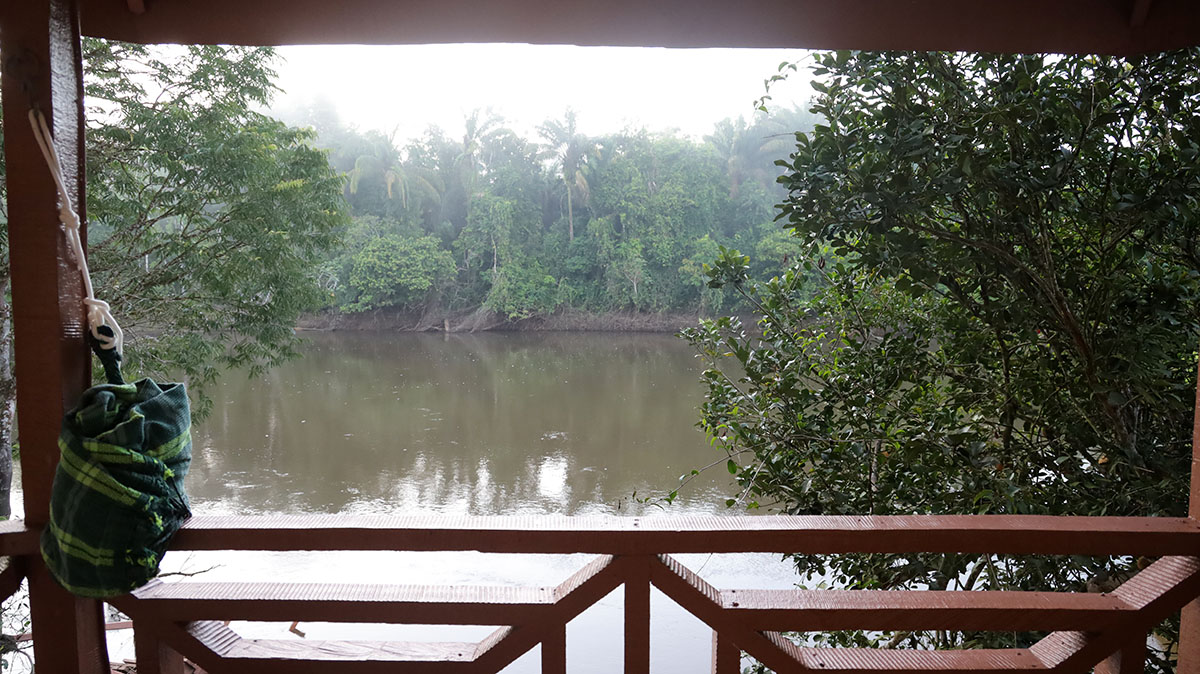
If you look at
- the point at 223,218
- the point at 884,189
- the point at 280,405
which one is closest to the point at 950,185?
the point at 884,189

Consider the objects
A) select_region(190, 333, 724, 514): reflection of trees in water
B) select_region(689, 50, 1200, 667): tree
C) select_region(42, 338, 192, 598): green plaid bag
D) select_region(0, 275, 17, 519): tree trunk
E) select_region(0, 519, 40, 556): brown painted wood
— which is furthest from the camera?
select_region(190, 333, 724, 514): reflection of trees in water

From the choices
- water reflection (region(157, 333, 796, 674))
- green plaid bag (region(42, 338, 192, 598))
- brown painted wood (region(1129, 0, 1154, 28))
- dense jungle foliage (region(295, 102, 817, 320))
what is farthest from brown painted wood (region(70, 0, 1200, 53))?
dense jungle foliage (region(295, 102, 817, 320))

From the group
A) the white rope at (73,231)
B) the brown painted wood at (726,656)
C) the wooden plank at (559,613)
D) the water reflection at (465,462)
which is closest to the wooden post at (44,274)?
the white rope at (73,231)

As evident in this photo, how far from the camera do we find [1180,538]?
1211 mm

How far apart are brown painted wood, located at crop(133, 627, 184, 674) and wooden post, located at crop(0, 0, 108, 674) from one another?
0.09 m

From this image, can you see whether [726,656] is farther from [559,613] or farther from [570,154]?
[570,154]

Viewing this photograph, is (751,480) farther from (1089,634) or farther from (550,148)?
(550,148)

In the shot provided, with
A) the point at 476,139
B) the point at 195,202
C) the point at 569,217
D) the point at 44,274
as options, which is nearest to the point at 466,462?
the point at 195,202

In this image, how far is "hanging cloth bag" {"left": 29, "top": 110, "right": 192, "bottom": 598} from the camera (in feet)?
3.46

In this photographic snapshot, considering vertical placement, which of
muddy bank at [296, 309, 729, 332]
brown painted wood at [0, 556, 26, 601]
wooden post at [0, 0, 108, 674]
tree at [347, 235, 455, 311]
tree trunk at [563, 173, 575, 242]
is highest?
tree trunk at [563, 173, 575, 242]

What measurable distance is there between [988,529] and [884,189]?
3.25 ft

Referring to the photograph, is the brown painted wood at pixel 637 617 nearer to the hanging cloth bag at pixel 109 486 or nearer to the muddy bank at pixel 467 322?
the hanging cloth bag at pixel 109 486

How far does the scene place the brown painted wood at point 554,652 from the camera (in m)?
1.17

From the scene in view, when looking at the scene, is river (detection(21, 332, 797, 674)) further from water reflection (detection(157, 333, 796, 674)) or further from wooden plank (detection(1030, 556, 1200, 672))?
wooden plank (detection(1030, 556, 1200, 672))
